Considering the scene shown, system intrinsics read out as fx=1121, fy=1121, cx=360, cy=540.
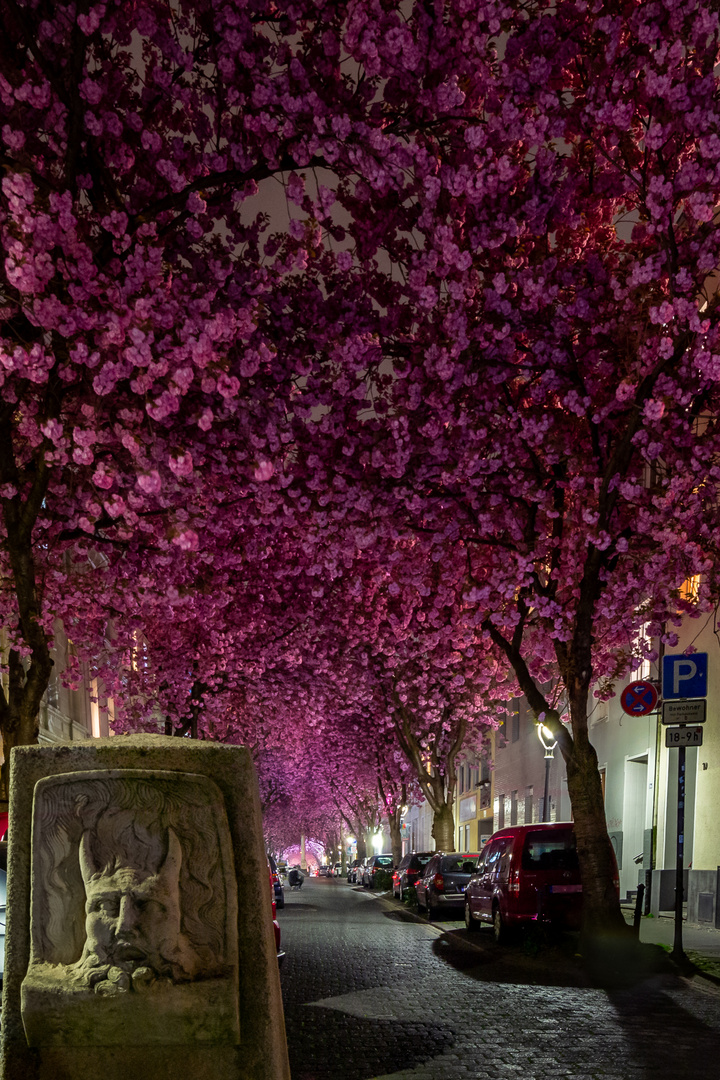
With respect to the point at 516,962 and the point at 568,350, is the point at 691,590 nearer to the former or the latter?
the point at 568,350

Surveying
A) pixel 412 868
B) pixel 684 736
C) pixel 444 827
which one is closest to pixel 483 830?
pixel 444 827

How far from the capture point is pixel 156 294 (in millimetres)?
10477

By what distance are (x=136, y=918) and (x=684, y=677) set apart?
423 inches

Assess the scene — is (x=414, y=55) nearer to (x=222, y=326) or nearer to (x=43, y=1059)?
(x=222, y=326)

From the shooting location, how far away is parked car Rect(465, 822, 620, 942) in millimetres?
16219

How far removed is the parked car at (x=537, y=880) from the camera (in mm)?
16219

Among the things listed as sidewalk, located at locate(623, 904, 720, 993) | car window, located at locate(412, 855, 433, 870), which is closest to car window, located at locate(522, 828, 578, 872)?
sidewalk, located at locate(623, 904, 720, 993)

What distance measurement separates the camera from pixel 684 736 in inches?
508

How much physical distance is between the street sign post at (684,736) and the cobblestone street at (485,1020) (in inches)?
101

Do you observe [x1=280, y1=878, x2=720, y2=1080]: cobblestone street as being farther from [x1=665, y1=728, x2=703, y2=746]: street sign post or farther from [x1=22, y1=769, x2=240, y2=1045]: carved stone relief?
[x1=22, y1=769, x2=240, y2=1045]: carved stone relief

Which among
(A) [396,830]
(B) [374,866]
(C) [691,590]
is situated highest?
(C) [691,590]

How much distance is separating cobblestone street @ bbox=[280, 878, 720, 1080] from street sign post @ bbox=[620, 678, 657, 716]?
140 inches

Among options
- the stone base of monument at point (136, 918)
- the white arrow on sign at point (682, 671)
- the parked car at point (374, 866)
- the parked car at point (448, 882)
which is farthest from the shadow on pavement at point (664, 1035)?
the parked car at point (374, 866)

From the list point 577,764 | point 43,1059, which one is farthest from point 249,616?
point 43,1059
